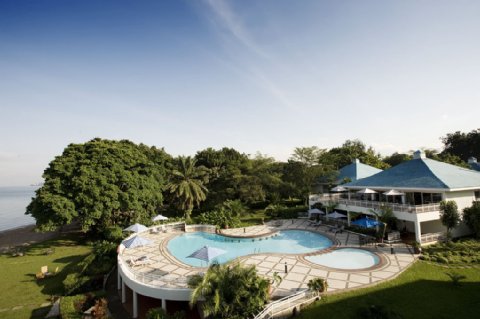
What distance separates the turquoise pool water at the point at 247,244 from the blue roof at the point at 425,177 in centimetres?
908

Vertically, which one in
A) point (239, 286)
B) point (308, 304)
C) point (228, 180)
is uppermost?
point (228, 180)

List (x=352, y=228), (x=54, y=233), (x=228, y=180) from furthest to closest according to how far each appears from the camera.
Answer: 1. (x=228, y=180)
2. (x=54, y=233)
3. (x=352, y=228)

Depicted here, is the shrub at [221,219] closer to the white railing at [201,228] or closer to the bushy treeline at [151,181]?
the white railing at [201,228]

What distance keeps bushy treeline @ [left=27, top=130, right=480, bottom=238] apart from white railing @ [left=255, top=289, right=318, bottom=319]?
22.0 m

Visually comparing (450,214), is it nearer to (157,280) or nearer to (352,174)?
(352,174)

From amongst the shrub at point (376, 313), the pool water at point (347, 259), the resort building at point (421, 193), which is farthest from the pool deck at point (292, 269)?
the resort building at point (421, 193)

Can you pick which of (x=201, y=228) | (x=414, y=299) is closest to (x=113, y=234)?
(x=201, y=228)

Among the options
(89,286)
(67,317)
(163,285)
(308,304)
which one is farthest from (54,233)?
(308,304)

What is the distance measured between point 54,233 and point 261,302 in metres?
37.4

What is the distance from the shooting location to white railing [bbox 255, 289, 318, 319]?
464 inches

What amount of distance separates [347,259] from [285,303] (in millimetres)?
9039

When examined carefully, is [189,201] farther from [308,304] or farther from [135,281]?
[308,304]

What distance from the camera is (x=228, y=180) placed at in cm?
4428

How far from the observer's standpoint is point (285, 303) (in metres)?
12.6
